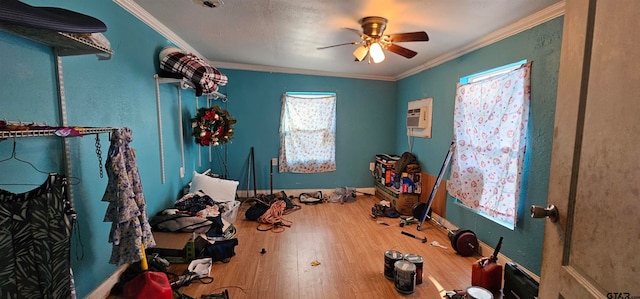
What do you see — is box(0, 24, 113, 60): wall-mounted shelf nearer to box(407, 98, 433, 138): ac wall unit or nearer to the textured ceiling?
the textured ceiling

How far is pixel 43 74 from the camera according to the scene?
1369 mm

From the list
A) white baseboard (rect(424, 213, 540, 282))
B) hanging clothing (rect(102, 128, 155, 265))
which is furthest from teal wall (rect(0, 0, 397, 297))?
white baseboard (rect(424, 213, 540, 282))

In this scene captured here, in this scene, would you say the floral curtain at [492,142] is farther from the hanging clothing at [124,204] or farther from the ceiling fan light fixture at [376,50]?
the hanging clothing at [124,204]

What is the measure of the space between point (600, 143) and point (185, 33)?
10.6 ft

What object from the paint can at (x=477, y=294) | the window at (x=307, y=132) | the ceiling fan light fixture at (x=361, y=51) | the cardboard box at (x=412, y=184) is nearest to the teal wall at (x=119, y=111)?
the window at (x=307, y=132)

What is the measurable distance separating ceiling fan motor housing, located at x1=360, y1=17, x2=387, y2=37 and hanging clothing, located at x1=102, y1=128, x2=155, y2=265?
6.34 feet

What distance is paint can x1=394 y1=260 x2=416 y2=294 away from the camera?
204 centimetres

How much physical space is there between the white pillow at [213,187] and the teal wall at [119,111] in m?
0.16

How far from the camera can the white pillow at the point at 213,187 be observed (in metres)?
3.34

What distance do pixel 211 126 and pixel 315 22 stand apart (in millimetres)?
1934

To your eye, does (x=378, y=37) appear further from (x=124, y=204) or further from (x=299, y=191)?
(x=299, y=191)

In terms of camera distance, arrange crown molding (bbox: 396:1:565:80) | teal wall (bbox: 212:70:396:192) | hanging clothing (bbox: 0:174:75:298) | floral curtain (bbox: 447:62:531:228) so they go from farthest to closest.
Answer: teal wall (bbox: 212:70:396:192) < floral curtain (bbox: 447:62:531:228) < crown molding (bbox: 396:1:565:80) < hanging clothing (bbox: 0:174:75:298)

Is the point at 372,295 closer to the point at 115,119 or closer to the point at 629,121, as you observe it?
the point at 629,121

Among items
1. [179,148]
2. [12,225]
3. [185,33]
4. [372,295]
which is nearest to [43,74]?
[12,225]
